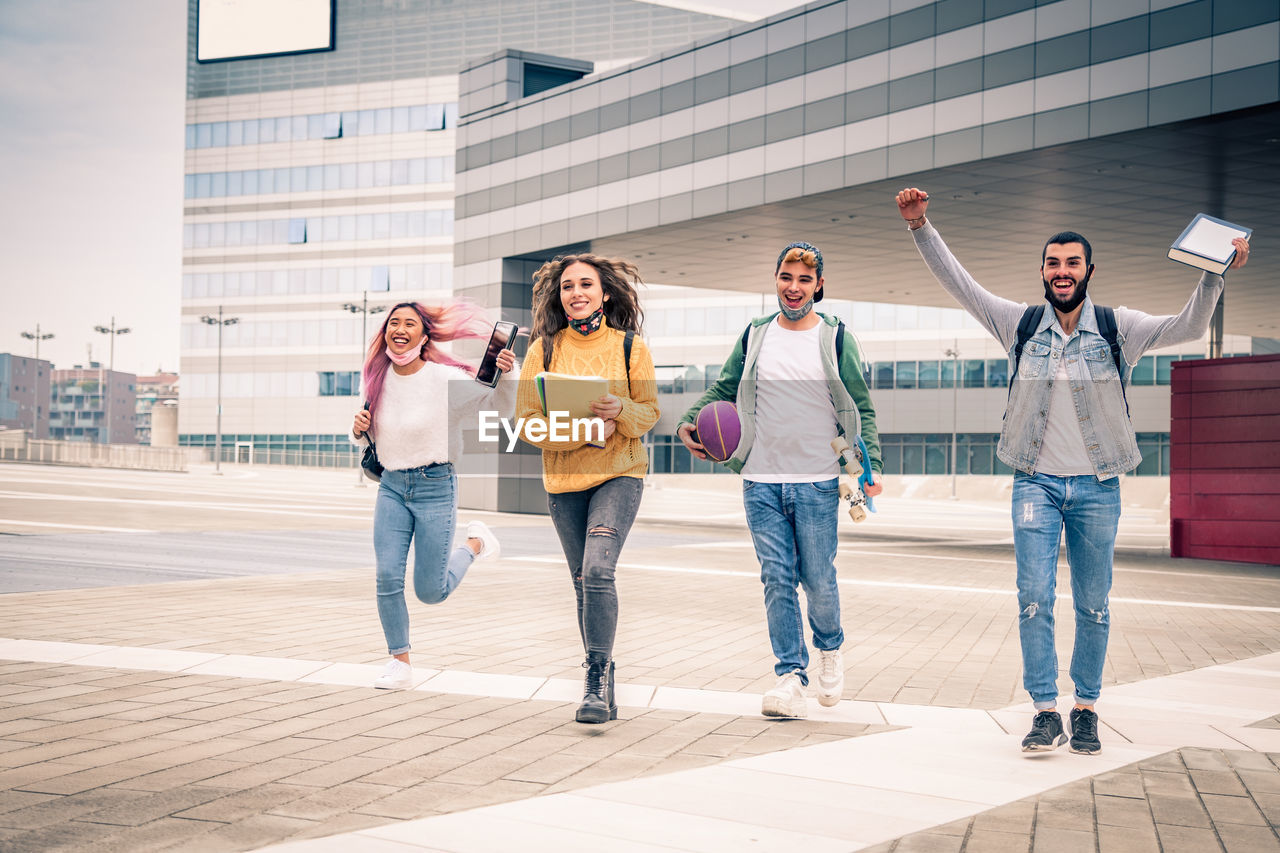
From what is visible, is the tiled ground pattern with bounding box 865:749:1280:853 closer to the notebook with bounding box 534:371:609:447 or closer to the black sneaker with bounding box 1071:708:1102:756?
the black sneaker with bounding box 1071:708:1102:756

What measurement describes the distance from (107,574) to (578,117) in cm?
1925

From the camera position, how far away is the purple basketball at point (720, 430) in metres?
5.52

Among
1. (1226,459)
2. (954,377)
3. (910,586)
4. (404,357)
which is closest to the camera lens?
(404,357)

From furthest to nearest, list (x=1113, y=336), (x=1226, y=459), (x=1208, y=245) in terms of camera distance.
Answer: (x=1226, y=459) → (x=1113, y=336) → (x=1208, y=245)

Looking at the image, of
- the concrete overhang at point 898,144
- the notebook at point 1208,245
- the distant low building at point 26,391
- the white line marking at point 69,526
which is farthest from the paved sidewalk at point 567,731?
the distant low building at point 26,391

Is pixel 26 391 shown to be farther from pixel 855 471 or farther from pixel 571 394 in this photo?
pixel 855 471

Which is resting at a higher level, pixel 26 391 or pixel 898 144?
pixel 898 144

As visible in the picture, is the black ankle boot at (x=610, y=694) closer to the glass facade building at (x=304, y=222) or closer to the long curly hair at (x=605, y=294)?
the long curly hair at (x=605, y=294)

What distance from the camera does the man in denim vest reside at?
5023mm

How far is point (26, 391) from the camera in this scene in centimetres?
16025

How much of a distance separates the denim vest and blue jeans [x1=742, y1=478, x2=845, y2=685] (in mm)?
869

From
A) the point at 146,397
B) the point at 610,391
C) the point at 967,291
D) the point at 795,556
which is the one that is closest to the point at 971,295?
the point at 967,291

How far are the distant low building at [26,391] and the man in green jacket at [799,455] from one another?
154575mm

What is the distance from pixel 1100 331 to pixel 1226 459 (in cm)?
1635
